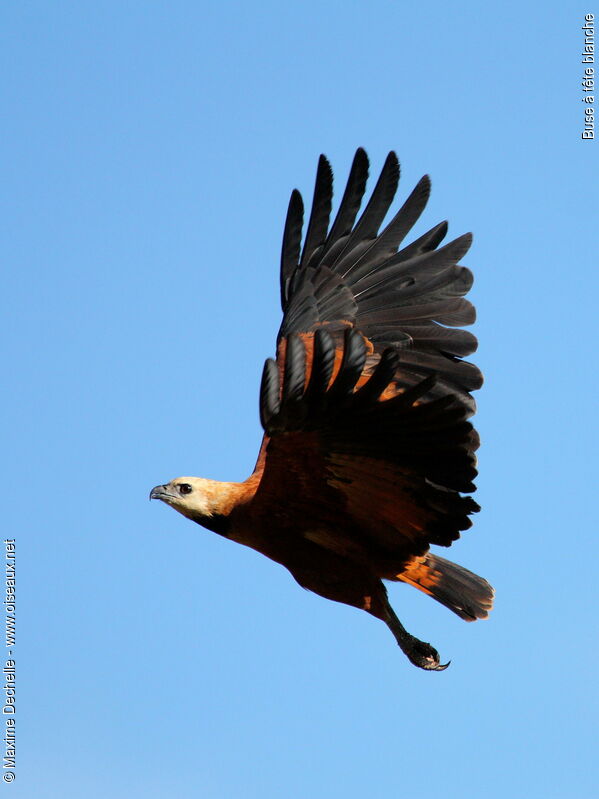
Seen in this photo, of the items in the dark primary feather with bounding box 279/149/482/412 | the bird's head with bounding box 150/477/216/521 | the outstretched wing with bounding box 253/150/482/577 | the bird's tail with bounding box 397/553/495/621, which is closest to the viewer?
the outstretched wing with bounding box 253/150/482/577

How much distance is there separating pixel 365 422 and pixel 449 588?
6.20 feet

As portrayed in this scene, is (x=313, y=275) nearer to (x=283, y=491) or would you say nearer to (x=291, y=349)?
(x=283, y=491)

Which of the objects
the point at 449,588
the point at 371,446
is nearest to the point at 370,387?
the point at 371,446

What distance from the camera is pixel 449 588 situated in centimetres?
813

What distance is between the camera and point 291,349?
620 cm

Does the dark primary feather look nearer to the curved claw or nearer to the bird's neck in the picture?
the bird's neck

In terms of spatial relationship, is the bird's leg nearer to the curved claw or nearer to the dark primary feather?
the curved claw

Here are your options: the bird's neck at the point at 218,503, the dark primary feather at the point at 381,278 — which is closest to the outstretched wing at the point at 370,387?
the dark primary feather at the point at 381,278

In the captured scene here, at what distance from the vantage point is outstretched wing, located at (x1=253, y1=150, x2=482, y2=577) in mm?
6555

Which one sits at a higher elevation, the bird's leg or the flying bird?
the flying bird

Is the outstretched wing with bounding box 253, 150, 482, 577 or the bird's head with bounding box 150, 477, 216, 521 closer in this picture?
the outstretched wing with bounding box 253, 150, 482, 577

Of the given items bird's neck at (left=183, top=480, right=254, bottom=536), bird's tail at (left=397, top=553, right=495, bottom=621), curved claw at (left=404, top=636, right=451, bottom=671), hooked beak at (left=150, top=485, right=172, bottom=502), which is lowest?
curved claw at (left=404, top=636, right=451, bottom=671)

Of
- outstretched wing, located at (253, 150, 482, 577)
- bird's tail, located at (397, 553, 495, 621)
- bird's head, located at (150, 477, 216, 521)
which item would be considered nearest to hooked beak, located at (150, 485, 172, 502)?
bird's head, located at (150, 477, 216, 521)

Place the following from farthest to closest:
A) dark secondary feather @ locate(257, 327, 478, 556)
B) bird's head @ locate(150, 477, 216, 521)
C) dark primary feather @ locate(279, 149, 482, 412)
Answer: dark primary feather @ locate(279, 149, 482, 412)
bird's head @ locate(150, 477, 216, 521)
dark secondary feather @ locate(257, 327, 478, 556)
